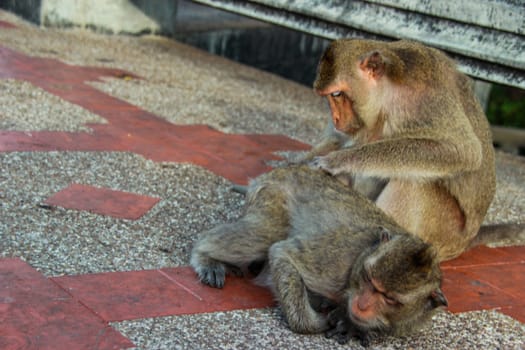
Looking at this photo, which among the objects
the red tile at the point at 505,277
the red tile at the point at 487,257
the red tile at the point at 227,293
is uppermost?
the red tile at the point at 227,293

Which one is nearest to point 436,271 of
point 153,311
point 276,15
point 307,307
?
point 307,307

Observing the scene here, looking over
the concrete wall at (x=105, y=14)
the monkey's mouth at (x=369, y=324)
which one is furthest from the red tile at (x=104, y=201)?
the concrete wall at (x=105, y=14)

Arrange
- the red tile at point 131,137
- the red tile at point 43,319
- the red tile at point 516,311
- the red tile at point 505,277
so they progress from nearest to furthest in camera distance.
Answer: the red tile at point 43,319 < the red tile at point 516,311 < the red tile at point 505,277 < the red tile at point 131,137

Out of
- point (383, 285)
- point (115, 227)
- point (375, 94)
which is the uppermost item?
point (375, 94)

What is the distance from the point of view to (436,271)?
292 centimetres

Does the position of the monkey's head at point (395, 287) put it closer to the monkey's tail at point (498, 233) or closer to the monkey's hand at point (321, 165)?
the monkey's hand at point (321, 165)

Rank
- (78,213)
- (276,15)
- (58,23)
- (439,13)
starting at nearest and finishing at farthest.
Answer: (78,213)
(439,13)
(276,15)
(58,23)

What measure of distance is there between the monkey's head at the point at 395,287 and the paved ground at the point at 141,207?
16 centimetres

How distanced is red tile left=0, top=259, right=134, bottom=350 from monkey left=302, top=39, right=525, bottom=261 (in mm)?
1246

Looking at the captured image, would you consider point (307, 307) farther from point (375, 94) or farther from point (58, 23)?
point (58, 23)

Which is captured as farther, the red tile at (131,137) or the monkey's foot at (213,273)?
the red tile at (131,137)

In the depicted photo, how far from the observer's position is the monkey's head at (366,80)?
3.60m

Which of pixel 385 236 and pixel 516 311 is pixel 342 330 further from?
pixel 516 311

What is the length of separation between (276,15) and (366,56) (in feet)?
12.1
